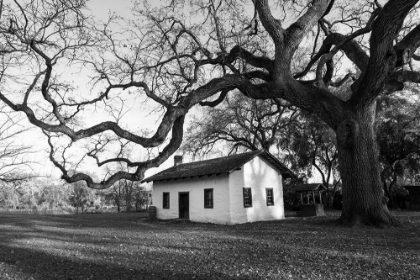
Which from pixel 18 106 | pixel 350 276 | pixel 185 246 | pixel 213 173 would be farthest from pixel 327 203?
pixel 18 106

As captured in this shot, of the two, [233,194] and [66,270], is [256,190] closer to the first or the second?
[233,194]

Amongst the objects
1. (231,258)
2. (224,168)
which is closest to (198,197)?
(224,168)

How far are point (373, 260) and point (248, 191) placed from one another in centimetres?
1409

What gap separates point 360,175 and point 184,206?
1429 cm

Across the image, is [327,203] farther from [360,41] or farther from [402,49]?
[402,49]

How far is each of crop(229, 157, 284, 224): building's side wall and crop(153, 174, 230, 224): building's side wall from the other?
59cm

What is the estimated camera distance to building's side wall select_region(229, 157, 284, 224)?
19984 millimetres

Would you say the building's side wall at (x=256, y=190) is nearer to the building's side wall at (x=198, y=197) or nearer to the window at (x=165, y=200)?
the building's side wall at (x=198, y=197)

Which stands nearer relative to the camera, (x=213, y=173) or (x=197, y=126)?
(x=213, y=173)

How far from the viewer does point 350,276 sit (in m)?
5.81

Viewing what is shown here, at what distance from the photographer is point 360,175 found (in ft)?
40.3

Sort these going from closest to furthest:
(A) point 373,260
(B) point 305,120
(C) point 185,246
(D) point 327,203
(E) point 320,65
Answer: (A) point 373,260 → (C) point 185,246 → (E) point 320,65 → (B) point 305,120 → (D) point 327,203

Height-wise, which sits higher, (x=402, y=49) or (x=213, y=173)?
(x=402, y=49)

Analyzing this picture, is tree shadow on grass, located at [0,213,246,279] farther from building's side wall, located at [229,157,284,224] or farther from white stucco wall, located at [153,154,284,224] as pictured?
building's side wall, located at [229,157,284,224]
